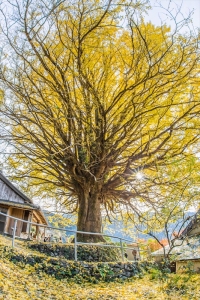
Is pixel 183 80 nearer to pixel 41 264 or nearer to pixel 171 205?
pixel 171 205

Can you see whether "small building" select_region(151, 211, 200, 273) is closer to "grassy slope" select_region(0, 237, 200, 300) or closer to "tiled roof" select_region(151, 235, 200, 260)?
"tiled roof" select_region(151, 235, 200, 260)

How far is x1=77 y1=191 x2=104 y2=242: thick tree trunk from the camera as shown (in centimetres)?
1043

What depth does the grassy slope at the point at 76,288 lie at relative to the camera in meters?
5.62

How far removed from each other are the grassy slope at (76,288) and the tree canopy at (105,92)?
3104mm

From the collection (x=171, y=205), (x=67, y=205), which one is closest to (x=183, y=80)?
(x=171, y=205)

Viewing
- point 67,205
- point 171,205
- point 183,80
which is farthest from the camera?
point 67,205

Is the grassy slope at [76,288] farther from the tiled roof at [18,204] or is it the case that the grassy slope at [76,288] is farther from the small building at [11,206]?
the small building at [11,206]

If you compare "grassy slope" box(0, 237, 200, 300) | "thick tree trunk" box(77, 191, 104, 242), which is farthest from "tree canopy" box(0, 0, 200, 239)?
"grassy slope" box(0, 237, 200, 300)

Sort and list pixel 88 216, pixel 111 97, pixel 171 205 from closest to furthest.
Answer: pixel 171 205 < pixel 111 97 < pixel 88 216

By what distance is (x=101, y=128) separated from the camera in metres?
9.34

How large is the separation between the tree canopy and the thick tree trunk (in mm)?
43

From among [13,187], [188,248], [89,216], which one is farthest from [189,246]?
[13,187]

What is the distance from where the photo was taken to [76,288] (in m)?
6.94

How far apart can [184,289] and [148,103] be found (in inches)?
219
